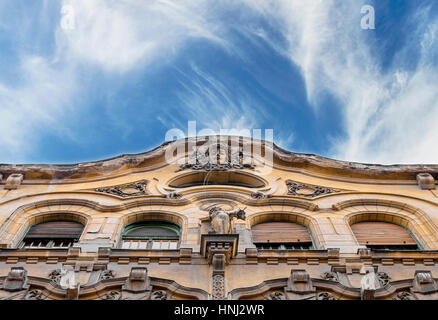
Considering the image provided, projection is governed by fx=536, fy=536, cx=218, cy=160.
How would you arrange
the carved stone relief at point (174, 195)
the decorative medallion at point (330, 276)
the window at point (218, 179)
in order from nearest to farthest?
the decorative medallion at point (330, 276)
the carved stone relief at point (174, 195)
the window at point (218, 179)

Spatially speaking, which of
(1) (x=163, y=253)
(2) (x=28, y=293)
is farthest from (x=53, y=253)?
(1) (x=163, y=253)

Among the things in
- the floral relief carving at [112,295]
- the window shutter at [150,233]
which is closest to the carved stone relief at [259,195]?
the window shutter at [150,233]

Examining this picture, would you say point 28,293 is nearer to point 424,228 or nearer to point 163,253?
point 163,253

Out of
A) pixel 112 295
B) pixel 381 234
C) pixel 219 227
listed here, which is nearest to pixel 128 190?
pixel 219 227

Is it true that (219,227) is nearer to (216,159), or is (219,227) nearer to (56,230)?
(56,230)

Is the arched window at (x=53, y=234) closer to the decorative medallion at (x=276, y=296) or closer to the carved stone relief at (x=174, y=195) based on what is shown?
the carved stone relief at (x=174, y=195)

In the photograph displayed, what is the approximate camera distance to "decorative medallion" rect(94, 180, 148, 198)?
1856 cm

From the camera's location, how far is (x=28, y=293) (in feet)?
38.4

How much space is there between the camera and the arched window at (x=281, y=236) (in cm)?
1538

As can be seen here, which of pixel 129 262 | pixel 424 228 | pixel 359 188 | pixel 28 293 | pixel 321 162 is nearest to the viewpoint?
pixel 28 293

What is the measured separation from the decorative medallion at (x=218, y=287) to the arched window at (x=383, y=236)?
505 centimetres

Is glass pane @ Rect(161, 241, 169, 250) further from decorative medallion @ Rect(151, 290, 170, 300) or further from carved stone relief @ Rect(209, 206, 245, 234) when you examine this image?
decorative medallion @ Rect(151, 290, 170, 300)
